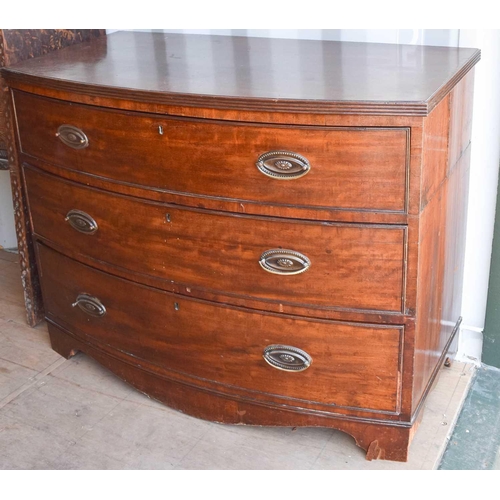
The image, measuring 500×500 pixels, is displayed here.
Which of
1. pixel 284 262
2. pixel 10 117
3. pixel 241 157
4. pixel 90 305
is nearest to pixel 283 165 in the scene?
pixel 241 157

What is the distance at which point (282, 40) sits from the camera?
2.27 m

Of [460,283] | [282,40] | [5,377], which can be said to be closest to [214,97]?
[282,40]

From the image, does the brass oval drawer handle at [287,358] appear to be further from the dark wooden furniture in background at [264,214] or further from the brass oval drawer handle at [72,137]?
the brass oval drawer handle at [72,137]

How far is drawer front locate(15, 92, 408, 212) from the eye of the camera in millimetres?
1654

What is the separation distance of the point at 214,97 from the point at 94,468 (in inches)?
40.5

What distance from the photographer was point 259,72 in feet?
6.33

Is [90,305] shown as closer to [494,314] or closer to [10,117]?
[10,117]

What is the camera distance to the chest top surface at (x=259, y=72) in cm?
166

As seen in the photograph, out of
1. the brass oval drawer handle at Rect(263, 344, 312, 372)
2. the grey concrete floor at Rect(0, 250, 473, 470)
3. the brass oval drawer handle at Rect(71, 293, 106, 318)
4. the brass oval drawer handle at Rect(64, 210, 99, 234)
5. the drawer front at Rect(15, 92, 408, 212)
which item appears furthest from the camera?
the brass oval drawer handle at Rect(71, 293, 106, 318)

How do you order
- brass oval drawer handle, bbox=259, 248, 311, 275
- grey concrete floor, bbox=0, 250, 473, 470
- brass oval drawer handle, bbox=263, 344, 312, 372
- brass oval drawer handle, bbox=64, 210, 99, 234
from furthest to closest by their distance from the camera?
brass oval drawer handle, bbox=64, 210, 99, 234 → grey concrete floor, bbox=0, 250, 473, 470 → brass oval drawer handle, bbox=263, 344, 312, 372 → brass oval drawer handle, bbox=259, 248, 311, 275

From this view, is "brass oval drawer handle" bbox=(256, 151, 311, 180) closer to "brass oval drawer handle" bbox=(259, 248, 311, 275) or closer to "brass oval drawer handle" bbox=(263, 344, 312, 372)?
"brass oval drawer handle" bbox=(259, 248, 311, 275)

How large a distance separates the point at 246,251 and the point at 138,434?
0.66 m

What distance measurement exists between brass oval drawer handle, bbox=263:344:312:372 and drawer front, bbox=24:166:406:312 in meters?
0.14

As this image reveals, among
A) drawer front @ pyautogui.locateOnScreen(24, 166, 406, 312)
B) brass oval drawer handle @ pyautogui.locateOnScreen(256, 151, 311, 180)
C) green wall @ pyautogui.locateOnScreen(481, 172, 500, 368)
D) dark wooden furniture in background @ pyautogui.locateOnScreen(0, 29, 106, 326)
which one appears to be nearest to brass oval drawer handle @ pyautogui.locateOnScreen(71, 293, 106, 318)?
drawer front @ pyautogui.locateOnScreen(24, 166, 406, 312)
